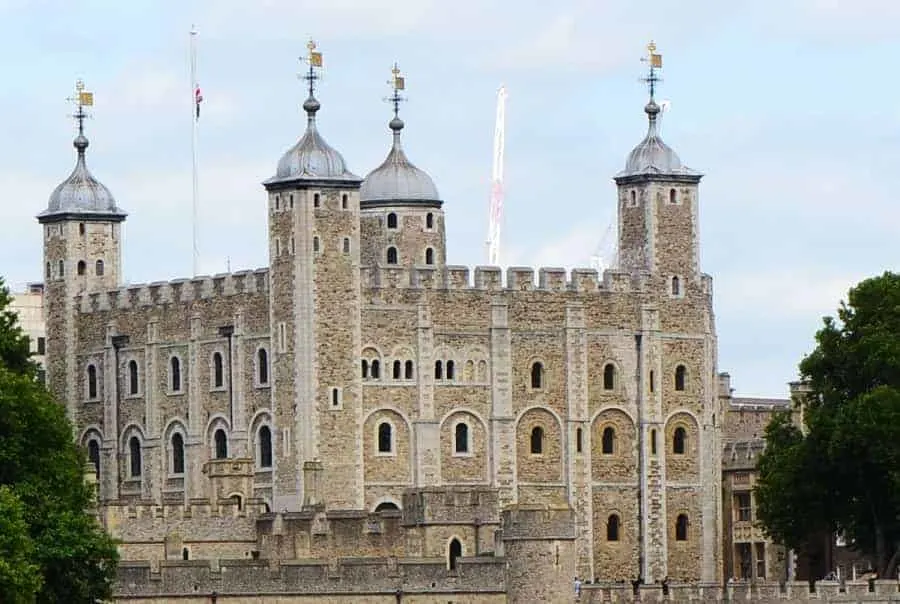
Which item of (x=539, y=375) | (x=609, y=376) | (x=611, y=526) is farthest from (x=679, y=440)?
(x=539, y=375)

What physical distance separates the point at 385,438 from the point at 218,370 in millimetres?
6411

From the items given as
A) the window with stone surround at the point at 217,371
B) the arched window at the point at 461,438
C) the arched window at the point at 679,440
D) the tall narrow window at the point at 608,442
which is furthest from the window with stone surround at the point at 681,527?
the window with stone surround at the point at 217,371

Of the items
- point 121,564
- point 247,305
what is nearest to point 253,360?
point 247,305

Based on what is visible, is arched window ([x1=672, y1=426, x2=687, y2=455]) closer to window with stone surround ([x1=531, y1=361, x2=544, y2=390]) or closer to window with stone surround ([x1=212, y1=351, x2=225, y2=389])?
window with stone surround ([x1=531, y1=361, x2=544, y2=390])

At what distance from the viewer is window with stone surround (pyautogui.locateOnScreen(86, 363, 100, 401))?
148 m

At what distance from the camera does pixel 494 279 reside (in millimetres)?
143625

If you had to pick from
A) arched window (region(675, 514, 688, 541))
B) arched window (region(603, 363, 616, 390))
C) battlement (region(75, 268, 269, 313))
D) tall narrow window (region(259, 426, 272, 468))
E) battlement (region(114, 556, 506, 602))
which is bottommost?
battlement (region(114, 556, 506, 602))

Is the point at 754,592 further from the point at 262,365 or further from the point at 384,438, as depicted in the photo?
the point at 262,365

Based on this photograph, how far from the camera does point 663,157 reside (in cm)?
14750

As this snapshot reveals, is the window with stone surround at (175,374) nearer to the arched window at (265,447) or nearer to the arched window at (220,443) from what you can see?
the arched window at (220,443)

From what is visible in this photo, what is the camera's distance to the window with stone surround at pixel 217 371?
143 meters

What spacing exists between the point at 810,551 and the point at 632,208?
14591 mm

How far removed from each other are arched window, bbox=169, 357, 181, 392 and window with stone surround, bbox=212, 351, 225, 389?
6.27 feet

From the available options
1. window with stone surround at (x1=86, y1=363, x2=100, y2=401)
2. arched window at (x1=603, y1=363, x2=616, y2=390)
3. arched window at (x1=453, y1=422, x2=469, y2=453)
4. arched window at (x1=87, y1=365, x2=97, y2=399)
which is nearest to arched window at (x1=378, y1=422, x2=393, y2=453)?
arched window at (x1=453, y1=422, x2=469, y2=453)
